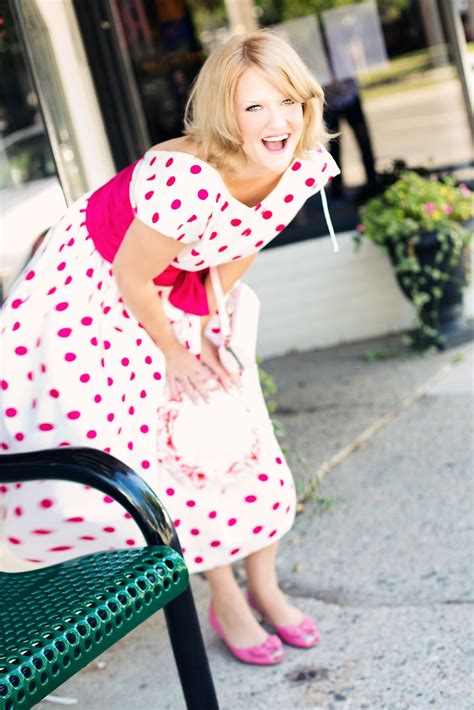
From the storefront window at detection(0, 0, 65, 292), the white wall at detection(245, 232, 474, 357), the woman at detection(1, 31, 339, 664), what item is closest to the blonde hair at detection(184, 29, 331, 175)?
the woman at detection(1, 31, 339, 664)

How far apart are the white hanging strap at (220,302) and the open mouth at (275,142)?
377mm

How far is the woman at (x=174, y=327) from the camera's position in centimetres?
213

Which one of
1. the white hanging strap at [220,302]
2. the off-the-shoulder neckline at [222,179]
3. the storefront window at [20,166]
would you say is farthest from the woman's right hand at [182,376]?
the storefront window at [20,166]

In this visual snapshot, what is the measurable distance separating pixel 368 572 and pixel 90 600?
137 centimetres

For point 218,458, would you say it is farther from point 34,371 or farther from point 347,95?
point 347,95

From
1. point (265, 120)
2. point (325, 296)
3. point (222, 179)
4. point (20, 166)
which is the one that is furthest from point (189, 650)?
point (325, 296)

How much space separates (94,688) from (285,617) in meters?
0.52

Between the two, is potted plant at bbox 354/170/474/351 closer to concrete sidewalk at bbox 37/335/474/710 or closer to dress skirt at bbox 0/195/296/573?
concrete sidewalk at bbox 37/335/474/710

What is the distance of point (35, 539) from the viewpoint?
2.29 m

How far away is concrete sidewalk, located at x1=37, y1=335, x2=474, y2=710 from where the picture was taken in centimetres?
243

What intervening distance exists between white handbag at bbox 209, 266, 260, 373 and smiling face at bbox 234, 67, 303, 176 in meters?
0.37

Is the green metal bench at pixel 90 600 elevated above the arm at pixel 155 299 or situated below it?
below

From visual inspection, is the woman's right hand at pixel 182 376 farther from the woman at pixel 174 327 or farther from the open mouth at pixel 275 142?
the open mouth at pixel 275 142

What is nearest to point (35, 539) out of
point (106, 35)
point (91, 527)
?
point (91, 527)
